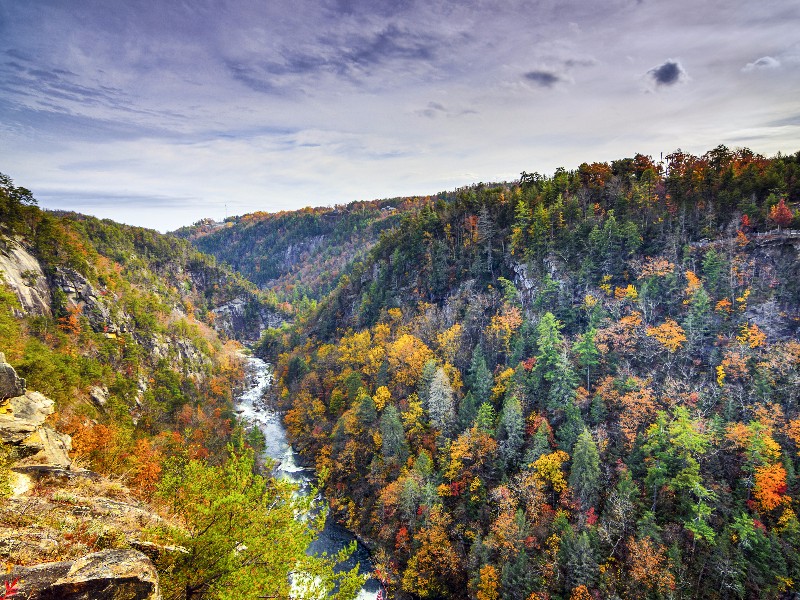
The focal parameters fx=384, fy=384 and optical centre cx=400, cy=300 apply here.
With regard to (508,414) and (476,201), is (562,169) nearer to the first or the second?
(476,201)

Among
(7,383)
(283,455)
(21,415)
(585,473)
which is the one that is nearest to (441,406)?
(585,473)

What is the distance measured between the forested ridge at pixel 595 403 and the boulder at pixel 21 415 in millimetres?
15630

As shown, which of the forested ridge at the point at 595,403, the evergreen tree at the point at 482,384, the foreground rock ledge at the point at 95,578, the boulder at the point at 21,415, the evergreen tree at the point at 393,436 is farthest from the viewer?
the evergreen tree at the point at 482,384

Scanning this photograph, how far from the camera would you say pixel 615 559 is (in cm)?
4109

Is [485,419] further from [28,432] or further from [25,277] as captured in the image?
[25,277]

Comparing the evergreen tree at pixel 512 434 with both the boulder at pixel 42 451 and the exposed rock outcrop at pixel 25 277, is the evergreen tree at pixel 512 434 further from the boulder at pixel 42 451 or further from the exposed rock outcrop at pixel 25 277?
the exposed rock outcrop at pixel 25 277

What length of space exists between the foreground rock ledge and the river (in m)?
8.68

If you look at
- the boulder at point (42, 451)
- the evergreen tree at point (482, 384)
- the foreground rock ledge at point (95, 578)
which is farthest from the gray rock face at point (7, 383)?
the evergreen tree at point (482, 384)

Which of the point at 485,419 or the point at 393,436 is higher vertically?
the point at 485,419

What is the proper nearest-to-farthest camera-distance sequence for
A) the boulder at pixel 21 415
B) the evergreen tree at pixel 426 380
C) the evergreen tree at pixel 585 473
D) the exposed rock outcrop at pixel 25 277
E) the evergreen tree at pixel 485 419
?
1. the boulder at pixel 21 415
2. the evergreen tree at pixel 585 473
3. the evergreen tree at pixel 485 419
4. the exposed rock outcrop at pixel 25 277
5. the evergreen tree at pixel 426 380

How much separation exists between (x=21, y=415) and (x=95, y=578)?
19.1 meters

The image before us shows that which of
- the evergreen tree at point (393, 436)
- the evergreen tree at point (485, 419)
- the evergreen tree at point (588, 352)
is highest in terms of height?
the evergreen tree at point (588, 352)

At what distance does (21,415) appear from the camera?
21312 millimetres

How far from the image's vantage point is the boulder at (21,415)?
19203 mm
